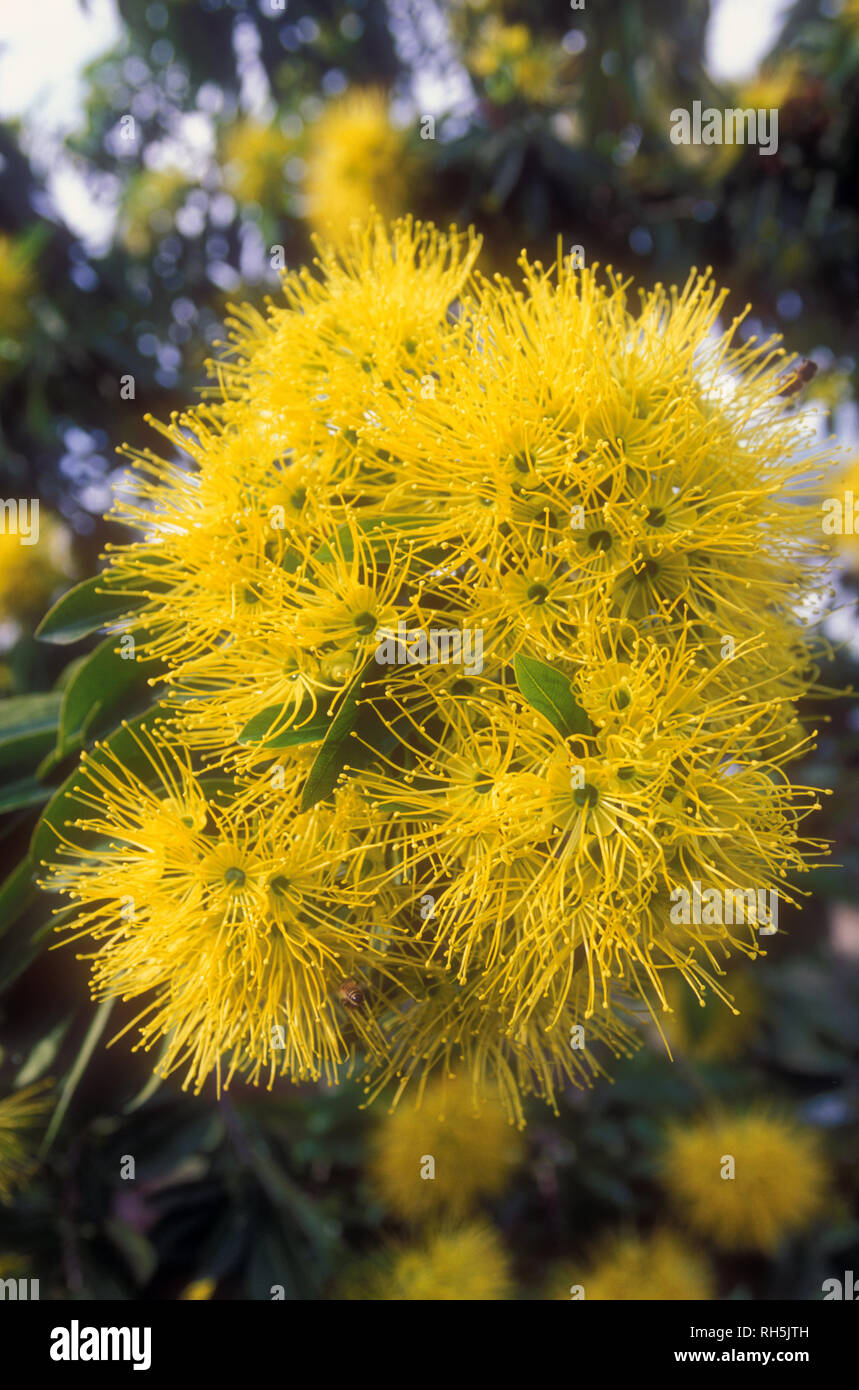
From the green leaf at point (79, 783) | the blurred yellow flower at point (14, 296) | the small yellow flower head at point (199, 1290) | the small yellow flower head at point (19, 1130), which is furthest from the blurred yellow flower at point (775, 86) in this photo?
the small yellow flower head at point (199, 1290)

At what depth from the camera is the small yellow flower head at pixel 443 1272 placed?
2760 millimetres

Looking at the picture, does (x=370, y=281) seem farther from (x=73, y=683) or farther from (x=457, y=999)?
(x=457, y=999)

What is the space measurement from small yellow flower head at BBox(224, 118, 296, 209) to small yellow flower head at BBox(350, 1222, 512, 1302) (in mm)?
5185

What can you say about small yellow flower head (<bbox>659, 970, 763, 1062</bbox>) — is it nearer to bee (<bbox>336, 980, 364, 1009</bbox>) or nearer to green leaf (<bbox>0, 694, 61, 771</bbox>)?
bee (<bbox>336, 980, 364, 1009</bbox>)

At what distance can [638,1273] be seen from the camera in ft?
10.7

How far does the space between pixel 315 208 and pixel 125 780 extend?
385 cm

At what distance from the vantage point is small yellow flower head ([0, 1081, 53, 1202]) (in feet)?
6.78

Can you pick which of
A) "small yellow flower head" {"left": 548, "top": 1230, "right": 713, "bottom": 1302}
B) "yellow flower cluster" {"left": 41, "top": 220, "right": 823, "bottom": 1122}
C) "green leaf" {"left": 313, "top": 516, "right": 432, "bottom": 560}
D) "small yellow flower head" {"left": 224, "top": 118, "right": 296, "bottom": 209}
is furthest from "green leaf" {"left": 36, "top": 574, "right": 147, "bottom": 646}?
"small yellow flower head" {"left": 224, "top": 118, "right": 296, "bottom": 209}

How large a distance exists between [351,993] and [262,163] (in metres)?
5.08

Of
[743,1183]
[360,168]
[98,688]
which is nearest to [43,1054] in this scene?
[98,688]

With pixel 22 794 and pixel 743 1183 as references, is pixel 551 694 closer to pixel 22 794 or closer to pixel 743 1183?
pixel 22 794

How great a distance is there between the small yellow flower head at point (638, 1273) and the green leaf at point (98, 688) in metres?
2.63

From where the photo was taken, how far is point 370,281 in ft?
5.42
